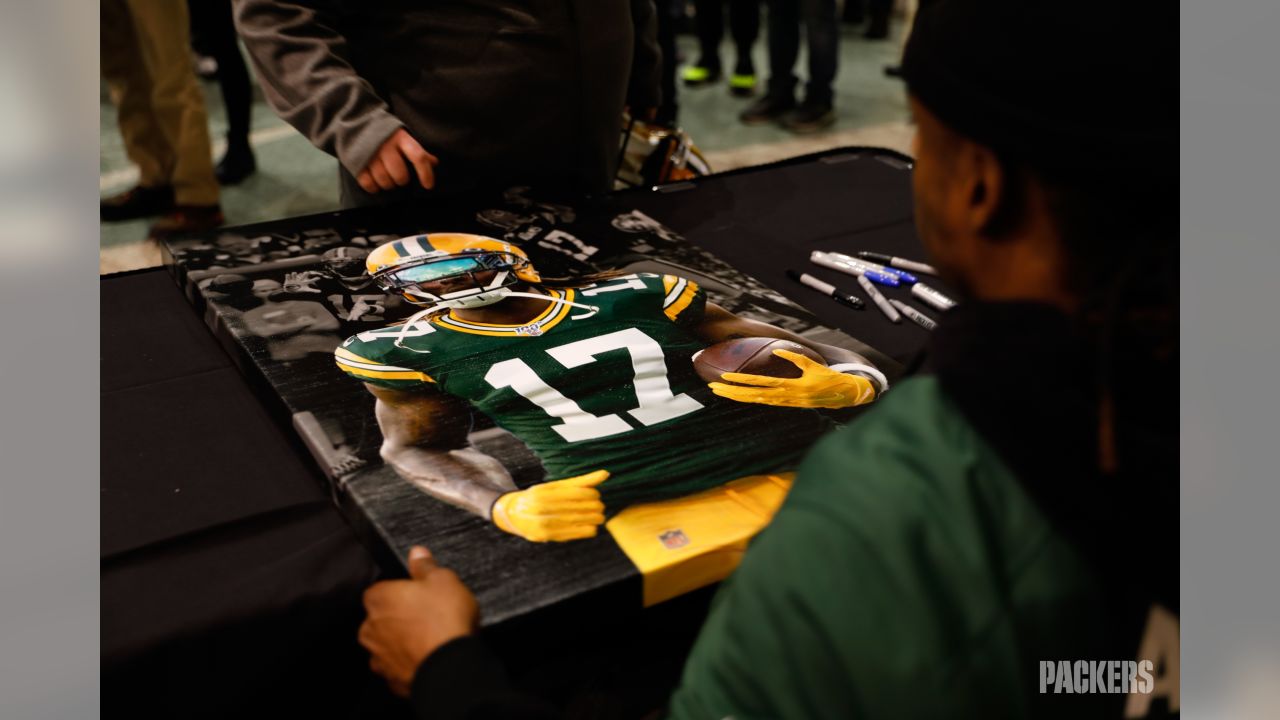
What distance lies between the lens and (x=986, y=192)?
0.58 m

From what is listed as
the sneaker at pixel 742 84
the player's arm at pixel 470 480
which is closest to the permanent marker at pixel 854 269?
the player's arm at pixel 470 480

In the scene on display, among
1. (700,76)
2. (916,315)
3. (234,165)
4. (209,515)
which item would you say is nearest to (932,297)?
(916,315)

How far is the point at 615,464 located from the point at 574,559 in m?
0.13

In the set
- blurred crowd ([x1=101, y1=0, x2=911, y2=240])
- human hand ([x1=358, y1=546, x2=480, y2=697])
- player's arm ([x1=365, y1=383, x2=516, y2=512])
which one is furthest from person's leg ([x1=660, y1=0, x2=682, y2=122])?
human hand ([x1=358, y1=546, x2=480, y2=697])

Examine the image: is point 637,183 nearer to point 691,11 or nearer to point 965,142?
point 965,142

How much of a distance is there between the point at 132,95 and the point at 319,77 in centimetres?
202

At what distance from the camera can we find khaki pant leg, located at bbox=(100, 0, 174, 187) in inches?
118

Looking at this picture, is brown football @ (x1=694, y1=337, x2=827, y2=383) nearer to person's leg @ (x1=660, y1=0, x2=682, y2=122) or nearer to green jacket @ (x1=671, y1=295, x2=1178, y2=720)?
green jacket @ (x1=671, y1=295, x2=1178, y2=720)

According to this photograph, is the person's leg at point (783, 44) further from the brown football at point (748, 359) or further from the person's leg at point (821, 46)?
the brown football at point (748, 359)

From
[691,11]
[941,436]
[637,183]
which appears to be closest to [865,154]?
[637,183]

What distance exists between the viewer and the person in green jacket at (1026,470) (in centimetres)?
53

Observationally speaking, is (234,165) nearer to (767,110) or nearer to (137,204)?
(137,204)

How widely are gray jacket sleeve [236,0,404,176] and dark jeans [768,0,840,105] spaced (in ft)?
9.21

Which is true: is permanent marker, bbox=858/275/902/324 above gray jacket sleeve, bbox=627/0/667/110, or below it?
below
